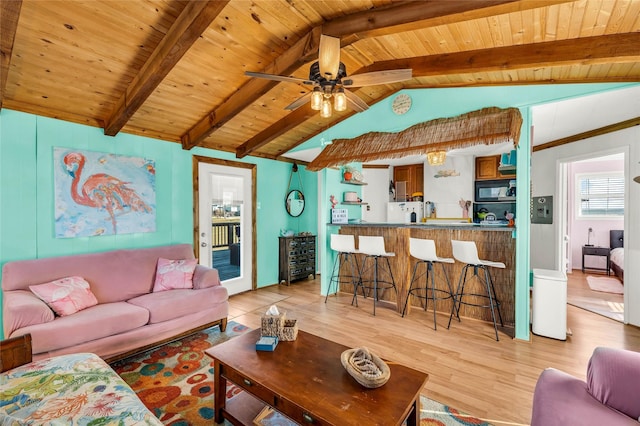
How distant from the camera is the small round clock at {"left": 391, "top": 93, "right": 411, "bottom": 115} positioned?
3.70m

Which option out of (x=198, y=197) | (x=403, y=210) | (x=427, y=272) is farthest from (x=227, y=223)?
(x=403, y=210)

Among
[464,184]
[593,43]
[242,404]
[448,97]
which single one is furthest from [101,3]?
[464,184]

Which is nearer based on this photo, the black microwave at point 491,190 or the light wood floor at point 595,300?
the light wood floor at point 595,300

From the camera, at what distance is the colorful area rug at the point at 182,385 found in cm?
187

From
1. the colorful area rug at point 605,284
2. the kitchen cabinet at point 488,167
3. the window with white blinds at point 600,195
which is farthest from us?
the window with white blinds at point 600,195

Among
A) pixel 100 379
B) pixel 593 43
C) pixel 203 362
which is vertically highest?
pixel 593 43

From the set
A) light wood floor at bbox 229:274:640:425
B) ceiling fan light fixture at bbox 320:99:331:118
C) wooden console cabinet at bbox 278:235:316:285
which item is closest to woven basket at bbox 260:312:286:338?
light wood floor at bbox 229:274:640:425

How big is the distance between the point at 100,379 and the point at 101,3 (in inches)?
93.1

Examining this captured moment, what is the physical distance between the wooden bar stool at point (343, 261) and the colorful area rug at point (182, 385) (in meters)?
1.90

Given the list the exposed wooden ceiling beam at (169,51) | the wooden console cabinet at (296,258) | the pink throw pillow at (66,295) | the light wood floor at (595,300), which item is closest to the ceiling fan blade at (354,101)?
the exposed wooden ceiling beam at (169,51)

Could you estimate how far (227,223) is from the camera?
4621 mm

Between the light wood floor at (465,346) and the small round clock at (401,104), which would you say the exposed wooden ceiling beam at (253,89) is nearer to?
the small round clock at (401,104)

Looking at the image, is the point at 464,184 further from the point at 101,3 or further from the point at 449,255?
the point at 101,3

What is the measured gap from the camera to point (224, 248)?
4633 millimetres
